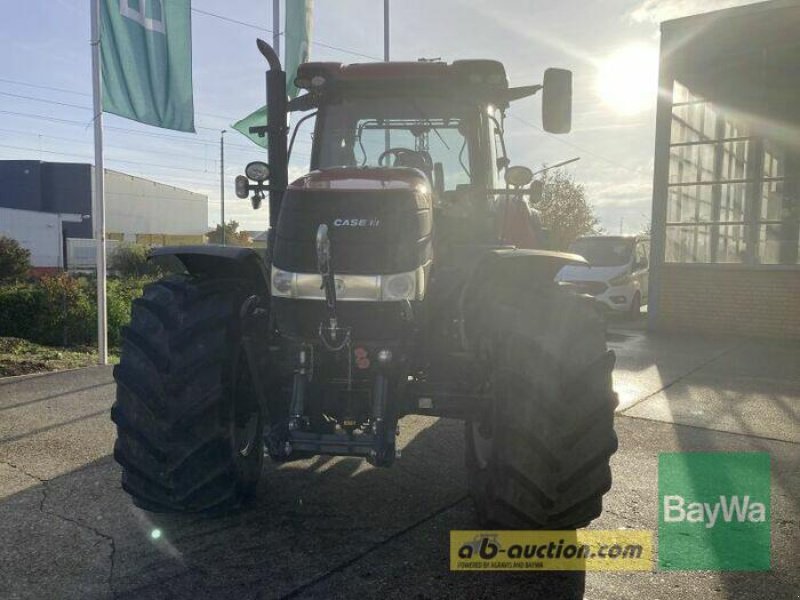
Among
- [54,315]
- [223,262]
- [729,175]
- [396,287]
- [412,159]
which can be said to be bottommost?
[54,315]

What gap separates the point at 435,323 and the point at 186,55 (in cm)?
737

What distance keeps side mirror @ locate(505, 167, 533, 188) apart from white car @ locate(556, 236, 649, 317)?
938 centimetres

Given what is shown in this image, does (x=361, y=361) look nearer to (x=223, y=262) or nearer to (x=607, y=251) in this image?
(x=223, y=262)

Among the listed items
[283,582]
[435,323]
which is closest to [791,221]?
[435,323]

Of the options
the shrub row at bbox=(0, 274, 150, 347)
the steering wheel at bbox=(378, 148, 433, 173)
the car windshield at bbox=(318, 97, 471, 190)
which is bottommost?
the shrub row at bbox=(0, 274, 150, 347)

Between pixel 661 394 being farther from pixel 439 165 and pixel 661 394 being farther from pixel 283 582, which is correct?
pixel 283 582

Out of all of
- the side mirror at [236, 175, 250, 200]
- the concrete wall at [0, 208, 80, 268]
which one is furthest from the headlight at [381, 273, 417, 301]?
the concrete wall at [0, 208, 80, 268]

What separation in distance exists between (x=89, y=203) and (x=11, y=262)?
3576cm

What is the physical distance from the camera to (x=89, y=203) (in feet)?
193

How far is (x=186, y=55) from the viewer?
9.00 meters

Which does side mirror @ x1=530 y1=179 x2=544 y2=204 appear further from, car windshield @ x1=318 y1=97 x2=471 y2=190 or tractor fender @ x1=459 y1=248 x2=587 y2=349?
tractor fender @ x1=459 y1=248 x2=587 y2=349

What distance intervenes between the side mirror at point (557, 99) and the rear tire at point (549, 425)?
1.79 metres

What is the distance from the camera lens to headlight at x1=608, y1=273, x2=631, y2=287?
45.1 ft

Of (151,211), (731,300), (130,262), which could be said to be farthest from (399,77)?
(151,211)
